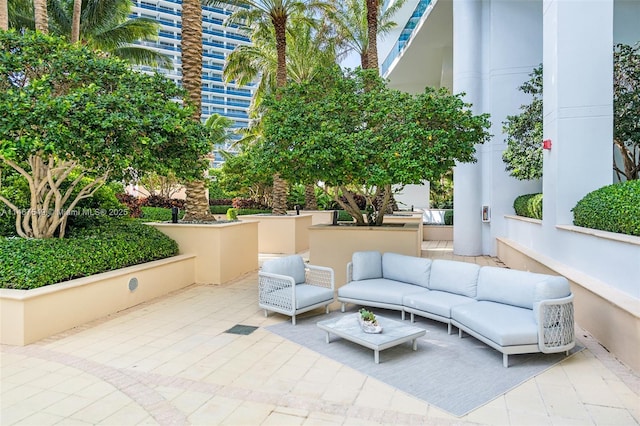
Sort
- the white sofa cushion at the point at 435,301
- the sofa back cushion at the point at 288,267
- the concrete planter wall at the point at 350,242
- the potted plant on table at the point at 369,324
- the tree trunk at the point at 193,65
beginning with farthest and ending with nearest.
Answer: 1. the tree trunk at the point at 193,65
2. the concrete planter wall at the point at 350,242
3. the sofa back cushion at the point at 288,267
4. the white sofa cushion at the point at 435,301
5. the potted plant on table at the point at 369,324

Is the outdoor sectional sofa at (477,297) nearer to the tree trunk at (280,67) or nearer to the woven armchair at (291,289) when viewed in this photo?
the woven armchair at (291,289)

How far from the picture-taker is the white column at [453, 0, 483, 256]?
13.0 meters

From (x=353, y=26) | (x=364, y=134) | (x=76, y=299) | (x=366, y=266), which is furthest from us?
(x=353, y=26)

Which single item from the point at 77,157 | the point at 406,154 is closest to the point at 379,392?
the point at 406,154

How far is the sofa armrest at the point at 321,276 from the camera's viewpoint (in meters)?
6.97

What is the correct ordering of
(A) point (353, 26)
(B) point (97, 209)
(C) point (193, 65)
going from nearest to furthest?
(B) point (97, 209)
(C) point (193, 65)
(A) point (353, 26)

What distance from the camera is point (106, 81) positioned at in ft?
22.0

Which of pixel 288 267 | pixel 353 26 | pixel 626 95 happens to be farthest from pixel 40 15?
pixel 626 95

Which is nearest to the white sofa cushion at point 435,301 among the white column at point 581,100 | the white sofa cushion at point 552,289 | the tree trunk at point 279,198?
the white sofa cushion at point 552,289

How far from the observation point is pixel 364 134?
25.3 feet

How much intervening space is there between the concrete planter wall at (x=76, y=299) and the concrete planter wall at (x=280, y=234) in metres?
6.10

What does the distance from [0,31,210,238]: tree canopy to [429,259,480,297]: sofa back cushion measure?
4.33m

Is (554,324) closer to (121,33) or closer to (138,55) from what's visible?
(121,33)

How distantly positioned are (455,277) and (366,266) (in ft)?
5.07
